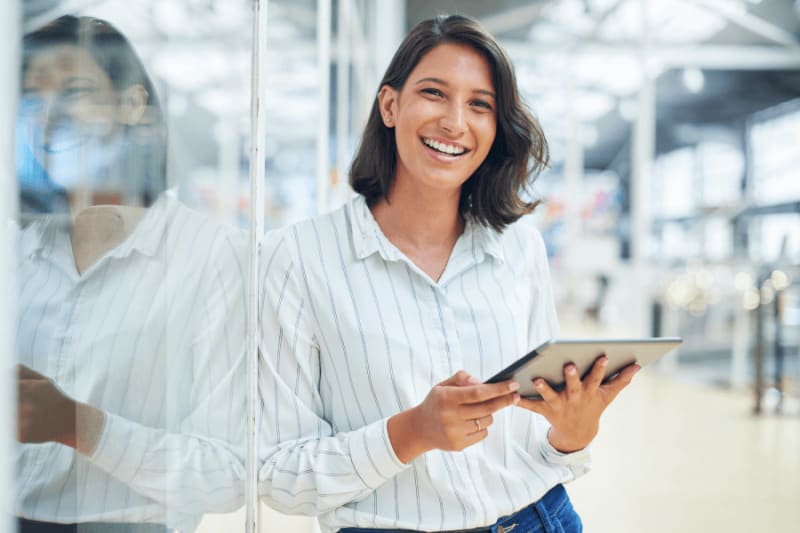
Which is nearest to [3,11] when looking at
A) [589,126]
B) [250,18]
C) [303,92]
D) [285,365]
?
[250,18]

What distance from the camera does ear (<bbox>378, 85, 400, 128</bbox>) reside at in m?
1.34

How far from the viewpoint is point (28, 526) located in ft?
1.49

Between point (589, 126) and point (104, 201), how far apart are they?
16713 millimetres

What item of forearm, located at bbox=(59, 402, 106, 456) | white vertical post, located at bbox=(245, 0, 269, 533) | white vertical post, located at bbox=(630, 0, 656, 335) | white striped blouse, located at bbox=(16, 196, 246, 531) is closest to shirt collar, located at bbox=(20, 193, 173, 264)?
white striped blouse, located at bbox=(16, 196, 246, 531)

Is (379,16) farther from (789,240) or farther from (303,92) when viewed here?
(303,92)

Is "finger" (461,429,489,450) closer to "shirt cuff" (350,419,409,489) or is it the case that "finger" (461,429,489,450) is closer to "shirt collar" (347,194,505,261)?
"shirt cuff" (350,419,409,489)

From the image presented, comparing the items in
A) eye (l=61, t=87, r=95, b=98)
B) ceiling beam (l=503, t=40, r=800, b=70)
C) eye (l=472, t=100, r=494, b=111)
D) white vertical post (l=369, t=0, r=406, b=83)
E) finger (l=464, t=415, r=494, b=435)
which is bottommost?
finger (l=464, t=415, r=494, b=435)

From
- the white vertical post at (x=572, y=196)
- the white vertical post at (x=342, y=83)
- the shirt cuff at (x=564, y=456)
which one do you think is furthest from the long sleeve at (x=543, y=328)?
the white vertical post at (x=572, y=196)

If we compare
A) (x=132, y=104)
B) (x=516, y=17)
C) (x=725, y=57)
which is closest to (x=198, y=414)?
(x=132, y=104)

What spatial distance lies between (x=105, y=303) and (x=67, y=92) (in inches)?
7.2

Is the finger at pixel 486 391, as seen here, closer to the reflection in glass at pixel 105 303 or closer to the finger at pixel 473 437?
the finger at pixel 473 437

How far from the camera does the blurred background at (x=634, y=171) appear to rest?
86 centimetres

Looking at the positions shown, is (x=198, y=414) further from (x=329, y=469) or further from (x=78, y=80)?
(x=78, y=80)

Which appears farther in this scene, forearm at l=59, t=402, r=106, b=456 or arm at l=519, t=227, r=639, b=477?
arm at l=519, t=227, r=639, b=477
